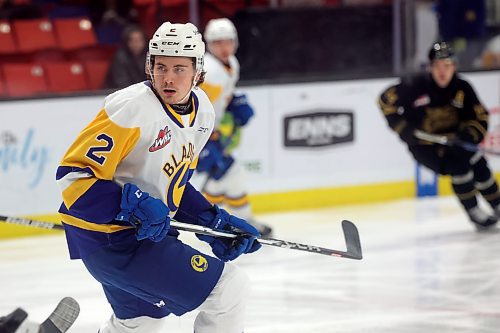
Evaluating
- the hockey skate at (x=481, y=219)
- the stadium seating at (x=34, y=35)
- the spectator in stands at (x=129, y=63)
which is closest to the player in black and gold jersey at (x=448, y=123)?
the hockey skate at (x=481, y=219)

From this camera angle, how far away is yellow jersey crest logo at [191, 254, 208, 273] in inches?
112

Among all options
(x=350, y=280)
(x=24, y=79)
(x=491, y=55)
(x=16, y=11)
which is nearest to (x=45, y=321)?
(x=350, y=280)

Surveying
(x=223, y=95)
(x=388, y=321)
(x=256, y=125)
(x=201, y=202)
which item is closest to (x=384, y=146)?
(x=256, y=125)

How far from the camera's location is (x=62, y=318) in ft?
10.6

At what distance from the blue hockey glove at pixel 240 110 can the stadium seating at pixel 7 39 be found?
1.63 m

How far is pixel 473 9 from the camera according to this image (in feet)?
24.1

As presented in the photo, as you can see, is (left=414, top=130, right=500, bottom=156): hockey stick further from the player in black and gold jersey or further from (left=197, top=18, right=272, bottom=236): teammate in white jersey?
(left=197, top=18, right=272, bottom=236): teammate in white jersey

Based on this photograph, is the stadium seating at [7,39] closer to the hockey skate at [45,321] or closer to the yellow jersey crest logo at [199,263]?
the hockey skate at [45,321]

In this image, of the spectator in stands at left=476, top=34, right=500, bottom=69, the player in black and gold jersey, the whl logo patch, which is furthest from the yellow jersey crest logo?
the spectator in stands at left=476, top=34, right=500, bottom=69

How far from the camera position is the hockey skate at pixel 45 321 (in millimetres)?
2931

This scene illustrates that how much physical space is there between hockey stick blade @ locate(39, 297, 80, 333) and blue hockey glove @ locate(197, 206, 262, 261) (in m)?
0.48

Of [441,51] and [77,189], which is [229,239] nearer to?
[77,189]

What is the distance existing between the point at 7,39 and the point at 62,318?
144 inches

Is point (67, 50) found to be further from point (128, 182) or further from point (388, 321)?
point (128, 182)
